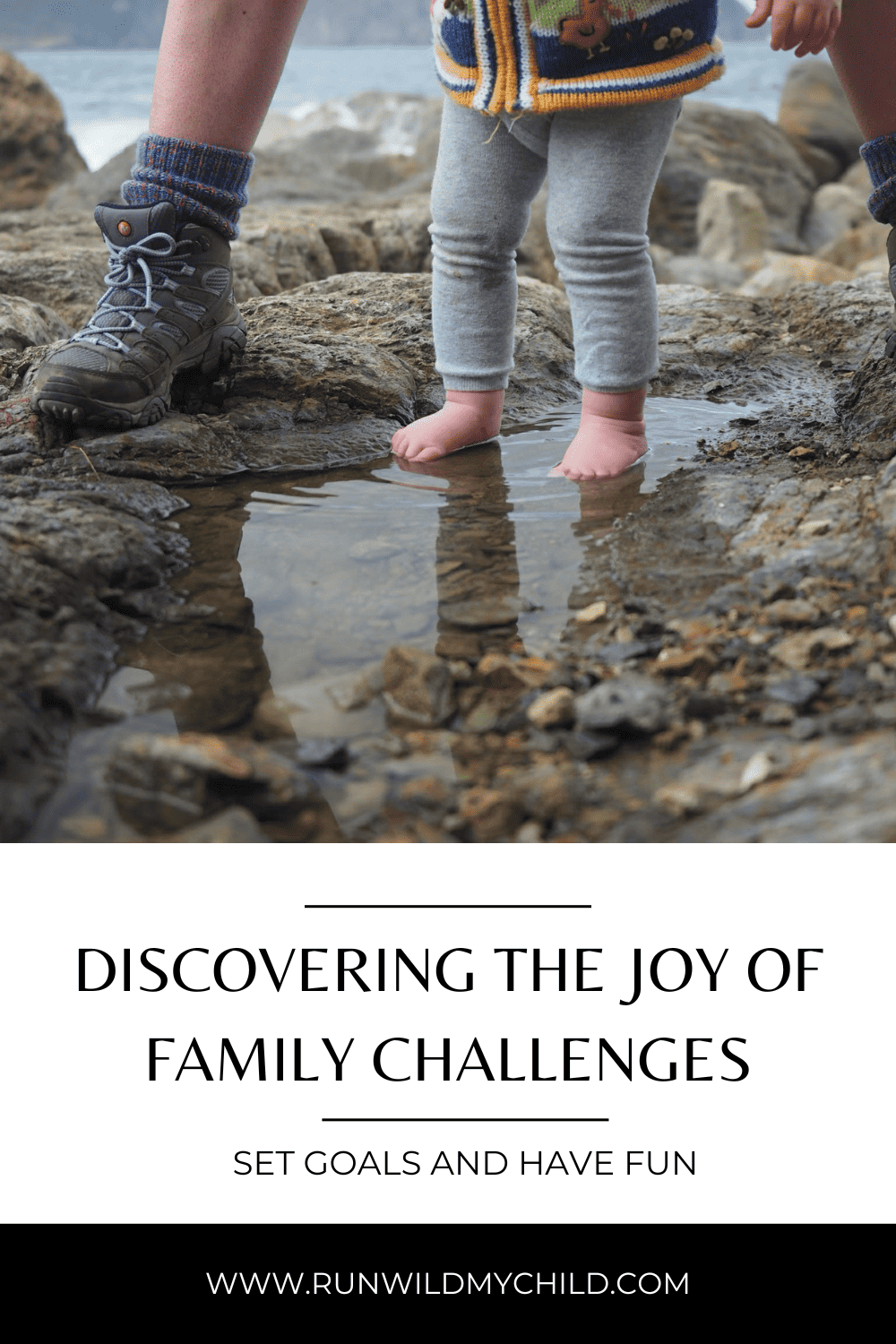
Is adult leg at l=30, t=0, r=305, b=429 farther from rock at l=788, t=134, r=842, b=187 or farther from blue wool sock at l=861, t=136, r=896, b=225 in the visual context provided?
rock at l=788, t=134, r=842, b=187

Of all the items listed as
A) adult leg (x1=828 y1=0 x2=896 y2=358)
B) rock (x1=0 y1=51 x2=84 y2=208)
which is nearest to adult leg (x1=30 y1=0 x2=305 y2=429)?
adult leg (x1=828 y1=0 x2=896 y2=358)

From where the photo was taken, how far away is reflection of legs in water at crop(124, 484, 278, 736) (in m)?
1.02

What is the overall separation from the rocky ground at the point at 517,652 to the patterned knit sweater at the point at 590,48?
1.76ft

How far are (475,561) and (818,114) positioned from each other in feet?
30.8

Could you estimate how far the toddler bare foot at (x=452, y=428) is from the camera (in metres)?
1.70

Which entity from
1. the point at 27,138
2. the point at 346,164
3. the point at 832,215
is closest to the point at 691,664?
the point at 346,164

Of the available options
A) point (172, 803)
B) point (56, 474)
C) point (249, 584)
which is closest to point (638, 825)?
point (172, 803)

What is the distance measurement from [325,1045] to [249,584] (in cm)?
65

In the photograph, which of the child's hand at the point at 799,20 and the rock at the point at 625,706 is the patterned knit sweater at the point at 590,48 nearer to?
the child's hand at the point at 799,20

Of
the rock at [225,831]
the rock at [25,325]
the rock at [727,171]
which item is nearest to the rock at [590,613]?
the rock at [225,831]

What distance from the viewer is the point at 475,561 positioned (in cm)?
131

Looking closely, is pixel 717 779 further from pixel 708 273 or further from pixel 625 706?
pixel 708 273

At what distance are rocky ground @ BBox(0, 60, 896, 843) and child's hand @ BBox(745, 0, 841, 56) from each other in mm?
533

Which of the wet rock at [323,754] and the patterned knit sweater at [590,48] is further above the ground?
the patterned knit sweater at [590,48]
